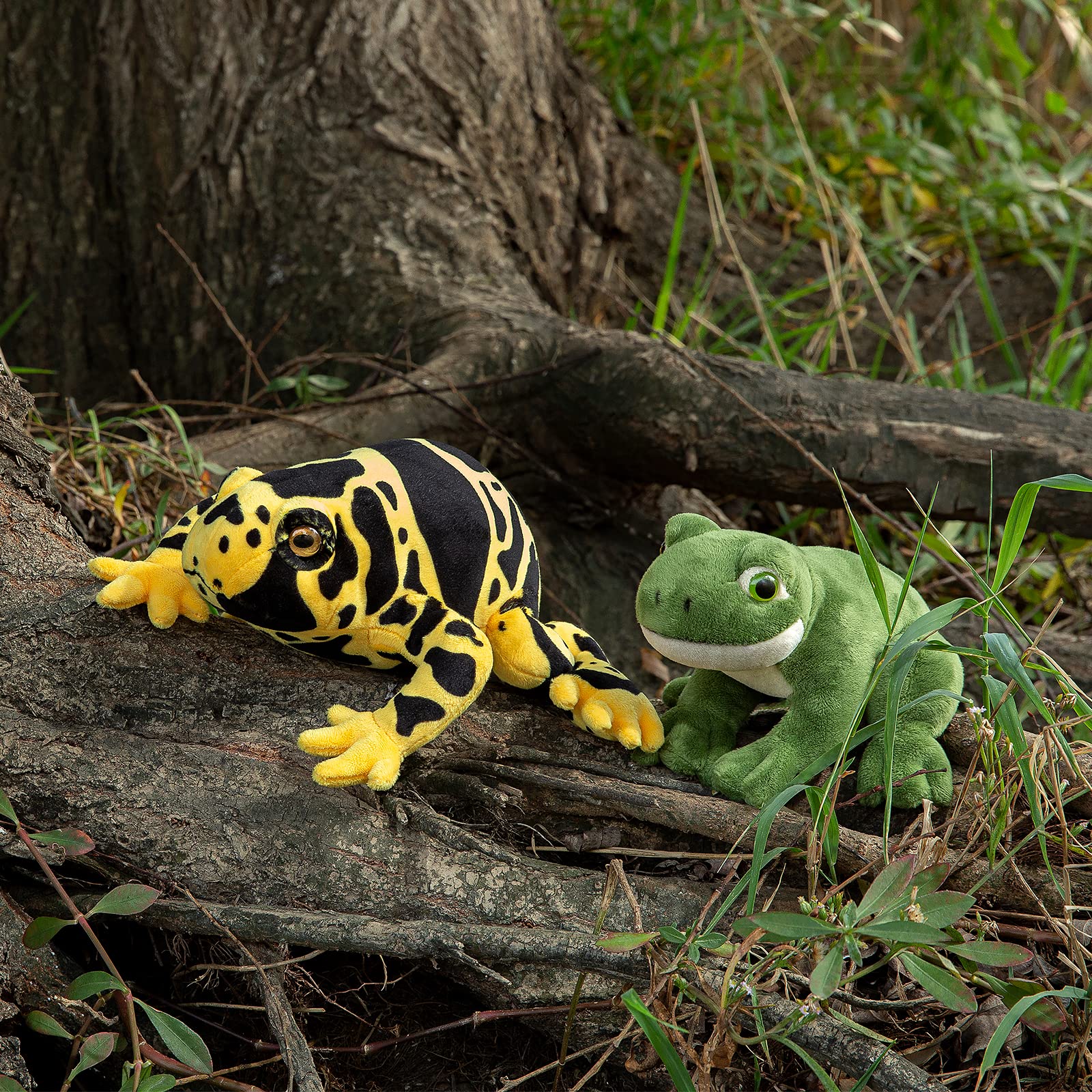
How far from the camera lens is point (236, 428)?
2.51 metres

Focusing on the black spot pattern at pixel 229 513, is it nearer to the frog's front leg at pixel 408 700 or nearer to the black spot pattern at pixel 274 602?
the black spot pattern at pixel 274 602

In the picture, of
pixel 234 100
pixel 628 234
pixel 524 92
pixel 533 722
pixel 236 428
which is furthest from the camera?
pixel 628 234

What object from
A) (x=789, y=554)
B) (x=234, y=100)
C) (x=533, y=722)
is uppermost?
(x=234, y=100)

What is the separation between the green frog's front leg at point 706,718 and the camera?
1.52 m

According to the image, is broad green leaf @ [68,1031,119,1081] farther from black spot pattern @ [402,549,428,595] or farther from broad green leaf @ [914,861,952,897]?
broad green leaf @ [914,861,952,897]

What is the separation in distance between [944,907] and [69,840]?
37.9 inches

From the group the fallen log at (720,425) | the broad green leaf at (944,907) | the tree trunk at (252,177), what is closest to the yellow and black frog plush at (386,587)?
the broad green leaf at (944,907)

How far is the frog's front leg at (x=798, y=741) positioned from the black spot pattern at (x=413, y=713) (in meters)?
0.40

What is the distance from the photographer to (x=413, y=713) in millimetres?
1336

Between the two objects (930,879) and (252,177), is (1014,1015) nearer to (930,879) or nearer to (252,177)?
(930,879)

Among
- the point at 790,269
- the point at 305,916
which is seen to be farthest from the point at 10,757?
the point at 790,269

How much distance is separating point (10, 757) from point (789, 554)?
3.34 feet

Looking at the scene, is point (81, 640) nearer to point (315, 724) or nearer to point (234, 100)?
point (315, 724)

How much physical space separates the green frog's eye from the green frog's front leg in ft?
0.76
